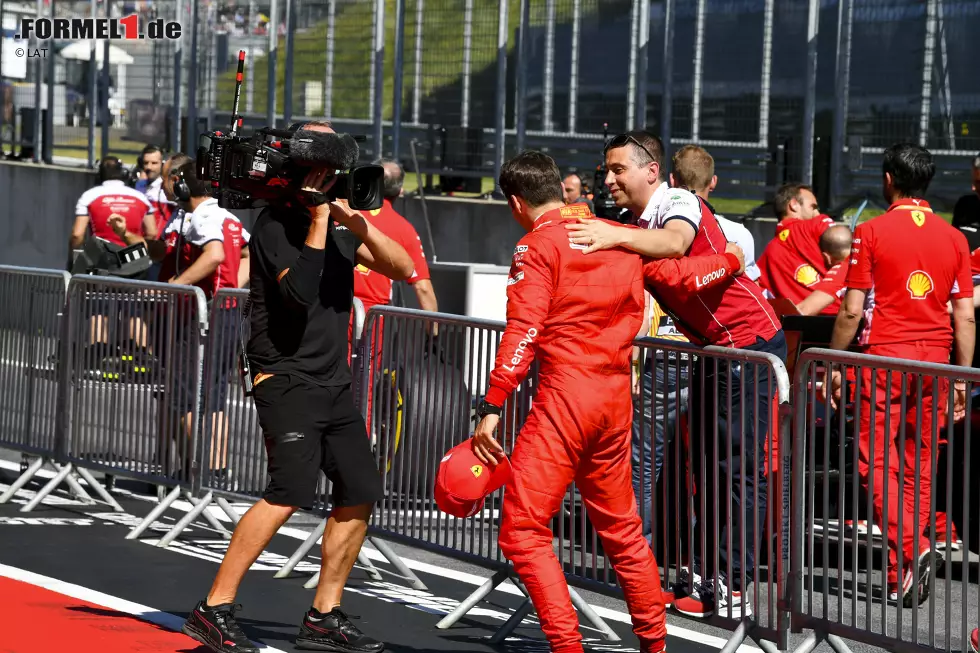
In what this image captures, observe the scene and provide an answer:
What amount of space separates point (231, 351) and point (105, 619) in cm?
197

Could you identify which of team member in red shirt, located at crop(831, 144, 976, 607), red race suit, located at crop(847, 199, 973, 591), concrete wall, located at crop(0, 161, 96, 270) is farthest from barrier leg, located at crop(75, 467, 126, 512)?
concrete wall, located at crop(0, 161, 96, 270)

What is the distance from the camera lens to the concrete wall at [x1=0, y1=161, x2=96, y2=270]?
21.4 metres

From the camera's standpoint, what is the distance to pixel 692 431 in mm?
6020

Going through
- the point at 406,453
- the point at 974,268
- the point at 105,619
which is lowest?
the point at 105,619

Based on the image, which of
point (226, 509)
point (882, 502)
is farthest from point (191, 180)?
point (882, 502)

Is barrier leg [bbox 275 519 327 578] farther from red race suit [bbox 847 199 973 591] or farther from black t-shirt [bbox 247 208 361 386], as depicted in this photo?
red race suit [bbox 847 199 973 591]

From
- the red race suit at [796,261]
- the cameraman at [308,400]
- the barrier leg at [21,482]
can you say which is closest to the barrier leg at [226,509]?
the barrier leg at [21,482]

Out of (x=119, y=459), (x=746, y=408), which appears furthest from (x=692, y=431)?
(x=119, y=459)

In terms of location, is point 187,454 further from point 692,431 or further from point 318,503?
point 692,431

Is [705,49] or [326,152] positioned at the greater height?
[705,49]

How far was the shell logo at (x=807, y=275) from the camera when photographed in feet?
34.2

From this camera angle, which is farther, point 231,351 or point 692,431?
point 231,351

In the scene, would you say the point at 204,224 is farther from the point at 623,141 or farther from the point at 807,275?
the point at 623,141

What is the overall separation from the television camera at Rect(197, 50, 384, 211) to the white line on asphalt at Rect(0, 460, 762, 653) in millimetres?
1982
